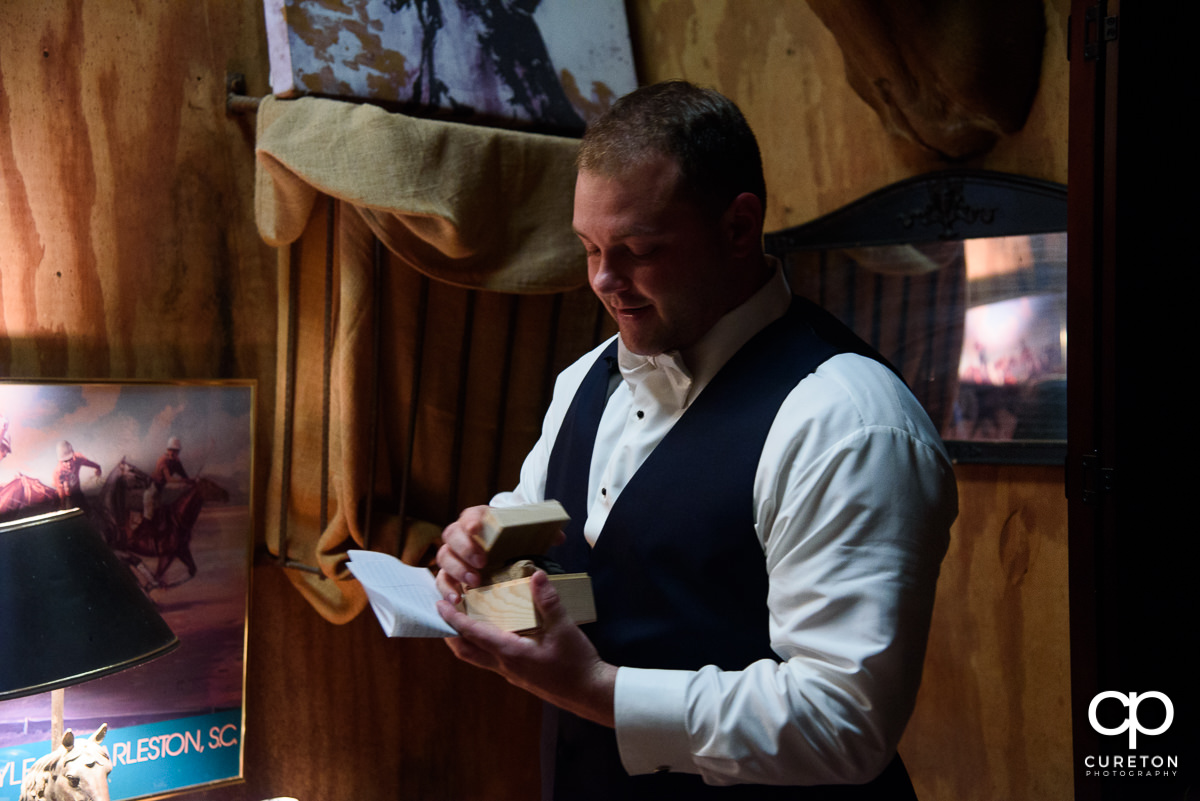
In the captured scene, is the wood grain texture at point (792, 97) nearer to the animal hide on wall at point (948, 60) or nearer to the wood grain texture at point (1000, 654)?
the animal hide on wall at point (948, 60)

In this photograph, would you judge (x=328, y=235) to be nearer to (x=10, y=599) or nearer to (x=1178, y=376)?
(x=10, y=599)

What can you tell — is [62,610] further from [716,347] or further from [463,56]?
[463,56]

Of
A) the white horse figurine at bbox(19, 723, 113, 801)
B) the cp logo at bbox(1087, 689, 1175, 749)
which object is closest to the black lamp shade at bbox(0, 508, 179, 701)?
the white horse figurine at bbox(19, 723, 113, 801)

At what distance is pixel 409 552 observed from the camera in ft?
5.75

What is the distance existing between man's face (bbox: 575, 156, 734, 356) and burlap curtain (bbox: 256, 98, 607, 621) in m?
0.60

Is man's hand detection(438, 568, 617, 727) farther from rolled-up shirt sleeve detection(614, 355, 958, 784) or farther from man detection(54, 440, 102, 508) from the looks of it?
man detection(54, 440, 102, 508)

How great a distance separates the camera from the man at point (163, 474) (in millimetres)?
1616

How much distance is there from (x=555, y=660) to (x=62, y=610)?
0.77m

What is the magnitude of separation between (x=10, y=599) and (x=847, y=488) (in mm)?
1077

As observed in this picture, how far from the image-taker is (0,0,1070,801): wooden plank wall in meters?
1.63

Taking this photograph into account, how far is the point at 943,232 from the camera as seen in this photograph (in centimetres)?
171

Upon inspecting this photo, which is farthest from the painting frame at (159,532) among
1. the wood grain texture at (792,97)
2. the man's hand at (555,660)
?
the wood grain texture at (792,97)

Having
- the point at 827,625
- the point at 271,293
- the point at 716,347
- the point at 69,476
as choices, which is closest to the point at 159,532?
the point at 69,476

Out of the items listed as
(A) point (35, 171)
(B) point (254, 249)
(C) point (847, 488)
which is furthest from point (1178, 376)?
(A) point (35, 171)
